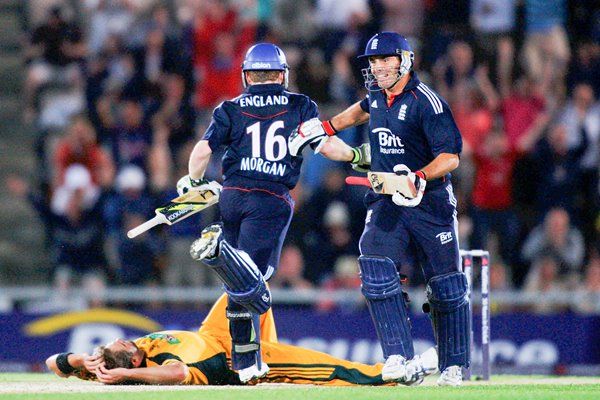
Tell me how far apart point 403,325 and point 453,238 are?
75 cm

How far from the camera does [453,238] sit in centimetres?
919

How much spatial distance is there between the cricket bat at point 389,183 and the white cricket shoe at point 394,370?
1.18m

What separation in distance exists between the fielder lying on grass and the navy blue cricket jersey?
1.44 metres

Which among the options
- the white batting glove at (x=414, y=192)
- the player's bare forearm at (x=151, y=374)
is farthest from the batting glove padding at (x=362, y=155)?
the player's bare forearm at (x=151, y=374)

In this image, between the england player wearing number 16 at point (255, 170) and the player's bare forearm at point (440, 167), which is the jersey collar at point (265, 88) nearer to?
the england player wearing number 16 at point (255, 170)

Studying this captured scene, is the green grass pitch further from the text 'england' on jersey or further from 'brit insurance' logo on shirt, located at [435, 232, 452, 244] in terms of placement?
the text 'england' on jersey

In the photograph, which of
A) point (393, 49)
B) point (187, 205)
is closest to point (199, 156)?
point (187, 205)

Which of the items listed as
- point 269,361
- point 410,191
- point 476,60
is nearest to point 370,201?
point 410,191

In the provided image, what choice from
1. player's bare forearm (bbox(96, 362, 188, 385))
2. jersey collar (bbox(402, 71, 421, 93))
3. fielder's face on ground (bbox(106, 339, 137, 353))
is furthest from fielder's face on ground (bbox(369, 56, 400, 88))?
fielder's face on ground (bbox(106, 339, 137, 353))

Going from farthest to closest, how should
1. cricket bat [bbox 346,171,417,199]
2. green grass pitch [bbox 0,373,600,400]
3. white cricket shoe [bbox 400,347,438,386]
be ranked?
white cricket shoe [bbox 400,347,438,386] → cricket bat [bbox 346,171,417,199] → green grass pitch [bbox 0,373,600,400]

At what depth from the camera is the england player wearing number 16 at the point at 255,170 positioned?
367 inches

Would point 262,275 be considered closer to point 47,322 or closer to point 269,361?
point 269,361

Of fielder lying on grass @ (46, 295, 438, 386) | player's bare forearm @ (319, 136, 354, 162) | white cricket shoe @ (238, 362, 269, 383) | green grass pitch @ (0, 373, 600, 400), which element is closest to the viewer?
green grass pitch @ (0, 373, 600, 400)

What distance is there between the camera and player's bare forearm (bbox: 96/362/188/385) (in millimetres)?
9109
